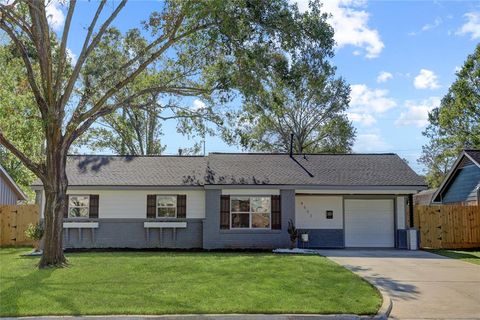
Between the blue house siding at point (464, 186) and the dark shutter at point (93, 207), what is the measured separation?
1813 cm

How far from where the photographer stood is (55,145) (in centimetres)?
1371

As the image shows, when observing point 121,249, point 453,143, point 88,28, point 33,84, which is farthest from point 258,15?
point 453,143

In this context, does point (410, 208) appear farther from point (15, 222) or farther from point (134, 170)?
point (15, 222)

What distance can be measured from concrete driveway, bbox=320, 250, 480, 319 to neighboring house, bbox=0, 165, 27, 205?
18.8 meters

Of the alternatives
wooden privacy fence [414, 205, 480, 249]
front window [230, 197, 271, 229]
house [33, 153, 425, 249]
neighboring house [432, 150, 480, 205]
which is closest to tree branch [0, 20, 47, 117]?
house [33, 153, 425, 249]

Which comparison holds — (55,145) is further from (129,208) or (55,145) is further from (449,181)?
(449,181)

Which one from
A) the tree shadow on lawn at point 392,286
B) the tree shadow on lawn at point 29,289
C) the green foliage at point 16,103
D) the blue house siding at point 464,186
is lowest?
the tree shadow on lawn at point 392,286

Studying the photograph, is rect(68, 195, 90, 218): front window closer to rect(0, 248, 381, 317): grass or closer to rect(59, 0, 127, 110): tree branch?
rect(0, 248, 381, 317): grass

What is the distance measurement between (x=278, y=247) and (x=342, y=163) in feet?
17.7

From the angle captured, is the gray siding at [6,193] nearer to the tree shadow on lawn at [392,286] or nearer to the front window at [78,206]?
the front window at [78,206]

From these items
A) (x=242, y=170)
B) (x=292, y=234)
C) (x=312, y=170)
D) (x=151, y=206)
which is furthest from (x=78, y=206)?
(x=312, y=170)

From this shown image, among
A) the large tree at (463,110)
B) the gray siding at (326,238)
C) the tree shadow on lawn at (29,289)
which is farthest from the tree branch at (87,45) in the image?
→ the large tree at (463,110)

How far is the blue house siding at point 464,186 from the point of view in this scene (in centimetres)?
2445

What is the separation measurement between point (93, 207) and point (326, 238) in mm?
9827
